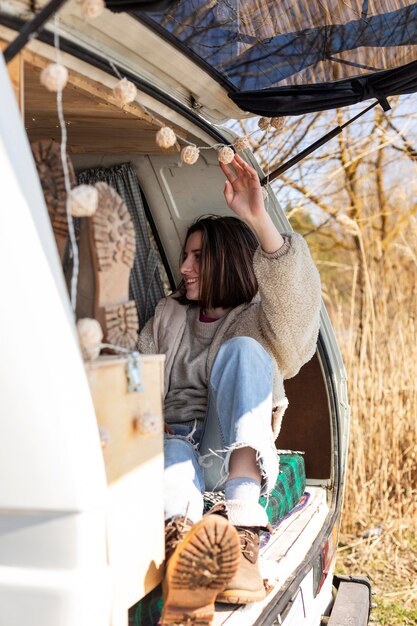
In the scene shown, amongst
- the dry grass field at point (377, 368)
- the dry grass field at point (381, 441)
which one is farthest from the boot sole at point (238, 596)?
the dry grass field at point (381, 441)

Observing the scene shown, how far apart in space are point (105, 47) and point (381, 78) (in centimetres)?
109

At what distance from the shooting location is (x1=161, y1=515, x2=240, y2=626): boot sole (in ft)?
5.27

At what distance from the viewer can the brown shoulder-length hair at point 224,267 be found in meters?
2.88

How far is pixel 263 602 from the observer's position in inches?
83.4

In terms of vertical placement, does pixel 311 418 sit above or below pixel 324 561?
above

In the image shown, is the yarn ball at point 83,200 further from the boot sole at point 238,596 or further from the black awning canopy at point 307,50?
the boot sole at point 238,596

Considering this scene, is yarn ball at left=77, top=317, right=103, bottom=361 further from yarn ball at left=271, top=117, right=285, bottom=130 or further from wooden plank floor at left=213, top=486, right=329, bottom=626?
yarn ball at left=271, top=117, right=285, bottom=130

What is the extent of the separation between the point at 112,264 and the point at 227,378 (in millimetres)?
782

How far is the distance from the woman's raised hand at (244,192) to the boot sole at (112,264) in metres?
1.00

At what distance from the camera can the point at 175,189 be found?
3.15 m

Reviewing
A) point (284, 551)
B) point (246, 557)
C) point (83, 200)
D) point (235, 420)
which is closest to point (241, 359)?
point (235, 420)

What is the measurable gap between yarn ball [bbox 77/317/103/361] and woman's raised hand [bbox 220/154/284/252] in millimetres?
1179

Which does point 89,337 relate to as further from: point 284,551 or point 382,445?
point 382,445

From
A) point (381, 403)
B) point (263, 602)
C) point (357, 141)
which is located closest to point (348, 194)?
point (357, 141)
